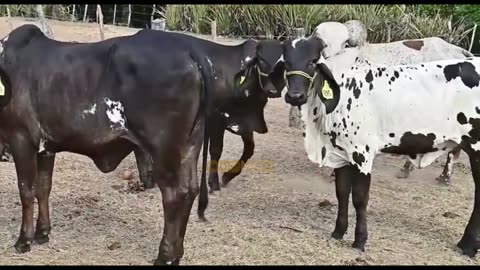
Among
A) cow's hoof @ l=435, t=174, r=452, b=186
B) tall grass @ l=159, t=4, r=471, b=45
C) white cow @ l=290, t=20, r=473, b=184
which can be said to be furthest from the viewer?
tall grass @ l=159, t=4, r=471, b=45

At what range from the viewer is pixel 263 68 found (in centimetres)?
501

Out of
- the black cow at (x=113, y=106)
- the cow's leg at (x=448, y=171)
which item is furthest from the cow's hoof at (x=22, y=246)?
the cow's leg at (x=448, y=171)

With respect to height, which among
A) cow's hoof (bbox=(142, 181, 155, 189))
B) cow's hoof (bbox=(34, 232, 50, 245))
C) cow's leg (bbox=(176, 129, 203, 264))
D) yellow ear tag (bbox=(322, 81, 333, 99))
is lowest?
cow's hoof (bbox=(142, 181, 155, 189))

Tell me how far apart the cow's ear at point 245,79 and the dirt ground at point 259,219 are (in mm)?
1182

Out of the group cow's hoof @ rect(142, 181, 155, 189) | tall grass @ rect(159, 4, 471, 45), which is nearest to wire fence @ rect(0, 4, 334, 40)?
tall grass @ rect(159, 4, 471, 45)

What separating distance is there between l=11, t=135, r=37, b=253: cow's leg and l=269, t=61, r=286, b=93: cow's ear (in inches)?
70.4

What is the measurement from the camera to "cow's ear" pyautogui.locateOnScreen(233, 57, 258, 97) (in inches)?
195

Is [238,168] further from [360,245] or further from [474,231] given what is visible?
[474,231]

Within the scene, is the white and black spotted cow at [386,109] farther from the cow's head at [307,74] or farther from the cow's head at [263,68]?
the cow's head at [263,68]

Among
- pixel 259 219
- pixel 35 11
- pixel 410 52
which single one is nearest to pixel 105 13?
pixel 35 11

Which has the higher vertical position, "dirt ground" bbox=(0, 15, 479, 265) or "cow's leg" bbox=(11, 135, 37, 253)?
"cow's leg" bbox=(11, 135, 37, 253)

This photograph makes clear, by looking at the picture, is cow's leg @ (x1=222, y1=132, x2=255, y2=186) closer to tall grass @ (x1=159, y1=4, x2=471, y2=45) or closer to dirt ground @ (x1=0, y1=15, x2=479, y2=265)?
dirt ground @ (x1=0, y1=15, x2=479, y2=265)

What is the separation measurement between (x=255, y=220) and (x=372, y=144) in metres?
1.31
